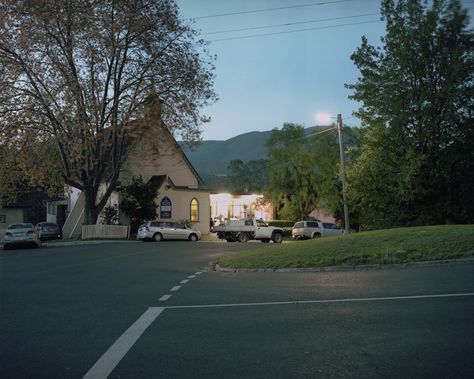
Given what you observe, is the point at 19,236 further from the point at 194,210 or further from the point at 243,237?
the point at 194,210

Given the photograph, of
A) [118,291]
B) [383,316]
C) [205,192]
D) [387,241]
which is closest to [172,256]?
[387,241]

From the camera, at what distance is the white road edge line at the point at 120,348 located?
541 centimetres

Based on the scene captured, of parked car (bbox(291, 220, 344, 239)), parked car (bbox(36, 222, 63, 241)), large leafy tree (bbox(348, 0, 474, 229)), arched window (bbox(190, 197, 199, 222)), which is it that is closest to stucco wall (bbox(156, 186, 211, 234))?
arched window (bbox(190, 197, 199, 222))

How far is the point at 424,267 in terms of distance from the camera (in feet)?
45.6

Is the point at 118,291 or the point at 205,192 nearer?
the point at 118,291

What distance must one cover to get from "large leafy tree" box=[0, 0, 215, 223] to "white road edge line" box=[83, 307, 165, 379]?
26.6 meters

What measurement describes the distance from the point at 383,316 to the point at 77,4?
99.9ft

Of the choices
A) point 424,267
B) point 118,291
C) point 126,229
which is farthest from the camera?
point 126,229

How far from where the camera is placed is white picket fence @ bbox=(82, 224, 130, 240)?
127 feet

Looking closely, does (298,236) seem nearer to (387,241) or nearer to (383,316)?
(387,241)

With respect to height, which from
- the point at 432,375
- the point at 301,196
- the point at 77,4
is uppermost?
the point at 77,4

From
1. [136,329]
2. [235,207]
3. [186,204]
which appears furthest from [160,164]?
[136,329]

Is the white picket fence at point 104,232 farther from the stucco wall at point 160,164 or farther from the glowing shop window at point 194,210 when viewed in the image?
the glowing shop window at point 194,210

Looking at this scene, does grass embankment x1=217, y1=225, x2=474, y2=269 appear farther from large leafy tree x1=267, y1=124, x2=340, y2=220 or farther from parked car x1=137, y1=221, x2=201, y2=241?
large leafy tree x1=267, y1=124, x2=340, y2=220
